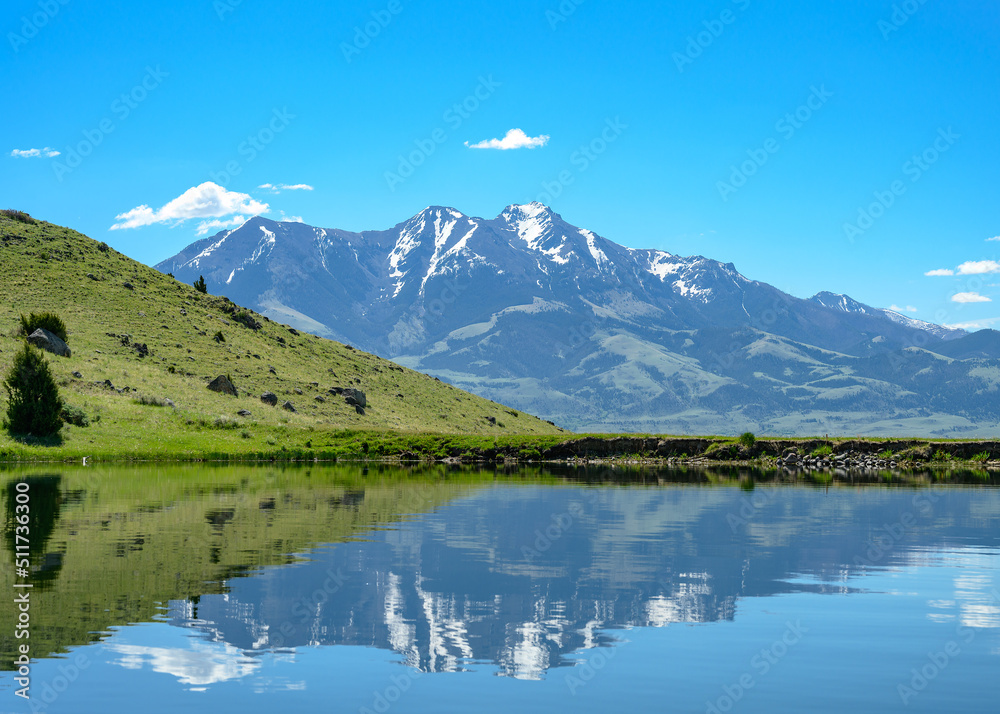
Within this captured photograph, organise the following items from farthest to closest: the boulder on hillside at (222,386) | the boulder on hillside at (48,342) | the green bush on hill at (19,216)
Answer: the green bush on hill at (19,216) → the boulder on hillside at (222,386) → the boulder on hillside at (48,342)

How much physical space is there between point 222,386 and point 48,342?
20989 millimetres

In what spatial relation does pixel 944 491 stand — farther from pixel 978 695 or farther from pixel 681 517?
pixel 978 695

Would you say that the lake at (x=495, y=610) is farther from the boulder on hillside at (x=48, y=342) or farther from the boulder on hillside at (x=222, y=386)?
the boulder on hillside at (x=222, y=386)

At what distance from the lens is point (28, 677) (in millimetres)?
15633

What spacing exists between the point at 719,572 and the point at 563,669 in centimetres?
1166

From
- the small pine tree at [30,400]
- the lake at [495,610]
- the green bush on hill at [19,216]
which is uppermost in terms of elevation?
the green bush on hill at [19,216]

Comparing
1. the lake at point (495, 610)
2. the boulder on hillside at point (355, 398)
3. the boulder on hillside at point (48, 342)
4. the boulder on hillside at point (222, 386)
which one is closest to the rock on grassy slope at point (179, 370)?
the boulder on hillside at point (355, 398)

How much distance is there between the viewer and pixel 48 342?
106500 millimetres

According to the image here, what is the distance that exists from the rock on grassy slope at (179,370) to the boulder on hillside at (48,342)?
4.58 ft

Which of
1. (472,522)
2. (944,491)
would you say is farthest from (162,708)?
(944,491)

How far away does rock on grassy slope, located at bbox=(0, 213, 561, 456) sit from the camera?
3824 inches

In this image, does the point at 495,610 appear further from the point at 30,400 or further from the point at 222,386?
the point at 222,386

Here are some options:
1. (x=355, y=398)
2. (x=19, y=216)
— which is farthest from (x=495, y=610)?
(x=19, y=216)

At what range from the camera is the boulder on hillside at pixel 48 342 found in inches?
4162
